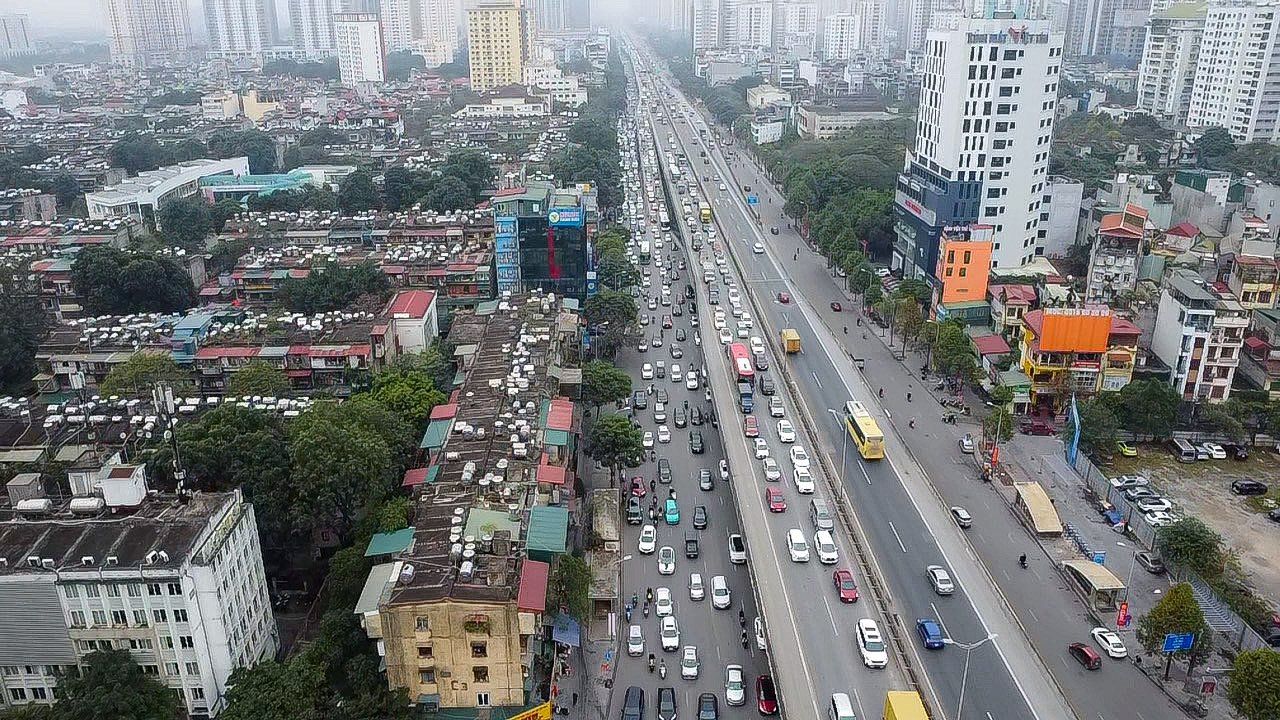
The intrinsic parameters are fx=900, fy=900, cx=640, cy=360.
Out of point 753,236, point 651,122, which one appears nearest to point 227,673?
point 753,236

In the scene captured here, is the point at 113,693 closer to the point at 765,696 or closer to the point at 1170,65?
the point at 765,696

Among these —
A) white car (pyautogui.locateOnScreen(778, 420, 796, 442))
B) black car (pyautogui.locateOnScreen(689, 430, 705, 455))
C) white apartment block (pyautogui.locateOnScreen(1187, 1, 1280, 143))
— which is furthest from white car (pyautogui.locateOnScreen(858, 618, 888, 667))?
white apartment block (pyautogui.locateOnScreen(1187, 1, 1280, 143))

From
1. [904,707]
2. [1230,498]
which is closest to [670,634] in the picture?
[904,707]

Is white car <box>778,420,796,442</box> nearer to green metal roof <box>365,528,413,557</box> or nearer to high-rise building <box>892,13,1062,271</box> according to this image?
green metal roof <box>365,528,413,557</box>

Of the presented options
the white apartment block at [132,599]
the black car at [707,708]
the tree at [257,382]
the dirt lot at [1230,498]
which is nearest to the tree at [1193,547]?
the dirt lot at [1230,498]

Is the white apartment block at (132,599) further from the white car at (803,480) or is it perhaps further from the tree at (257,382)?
the white car at (803,480)

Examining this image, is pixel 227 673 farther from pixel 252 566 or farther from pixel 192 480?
pixel 192 480
